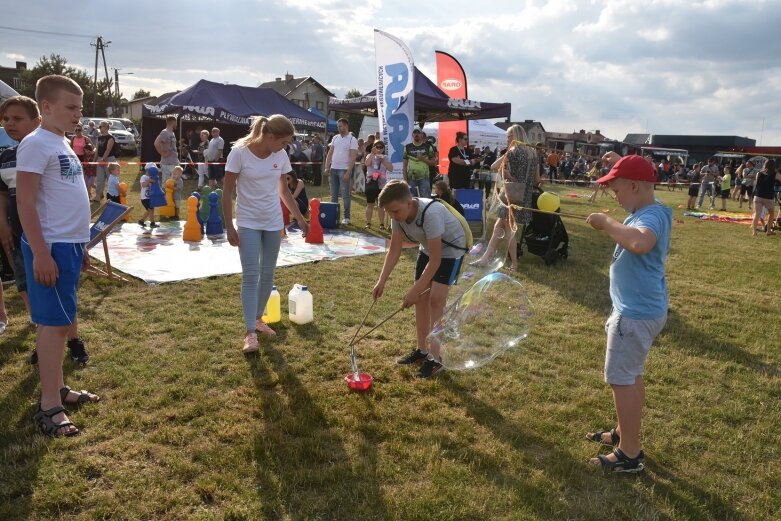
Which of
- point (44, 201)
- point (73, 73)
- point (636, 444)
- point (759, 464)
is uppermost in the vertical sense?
point (73, 73)

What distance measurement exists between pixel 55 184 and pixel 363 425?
2.47 m

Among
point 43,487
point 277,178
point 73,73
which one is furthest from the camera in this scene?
point 73,73

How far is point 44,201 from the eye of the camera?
3230 mm

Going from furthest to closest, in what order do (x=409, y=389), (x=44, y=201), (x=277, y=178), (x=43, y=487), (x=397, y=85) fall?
(x=397, y=85), (x=277, y=178), (x=409, y=389), (x=44, y=201), (x=43, y=487)

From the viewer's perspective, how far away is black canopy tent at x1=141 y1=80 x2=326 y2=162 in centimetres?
1956

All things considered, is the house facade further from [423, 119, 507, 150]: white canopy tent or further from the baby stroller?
the baby stroller

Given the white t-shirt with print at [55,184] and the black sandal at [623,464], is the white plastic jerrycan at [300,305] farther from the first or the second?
the black sandal at [623,464]

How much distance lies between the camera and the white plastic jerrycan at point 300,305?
5477 mm

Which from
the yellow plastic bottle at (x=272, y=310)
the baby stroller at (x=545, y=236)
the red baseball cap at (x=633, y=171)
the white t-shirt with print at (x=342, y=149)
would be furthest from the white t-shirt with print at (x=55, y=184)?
the white t-shirt with print at (x=342, y=149)

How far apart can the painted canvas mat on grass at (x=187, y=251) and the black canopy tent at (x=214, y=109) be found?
1014cm

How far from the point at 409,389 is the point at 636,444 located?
1.66 meters

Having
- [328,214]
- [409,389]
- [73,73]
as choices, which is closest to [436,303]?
[409,389]

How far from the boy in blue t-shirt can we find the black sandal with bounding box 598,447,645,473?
149 mm

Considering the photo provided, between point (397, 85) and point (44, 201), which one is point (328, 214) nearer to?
point (397, 85)
